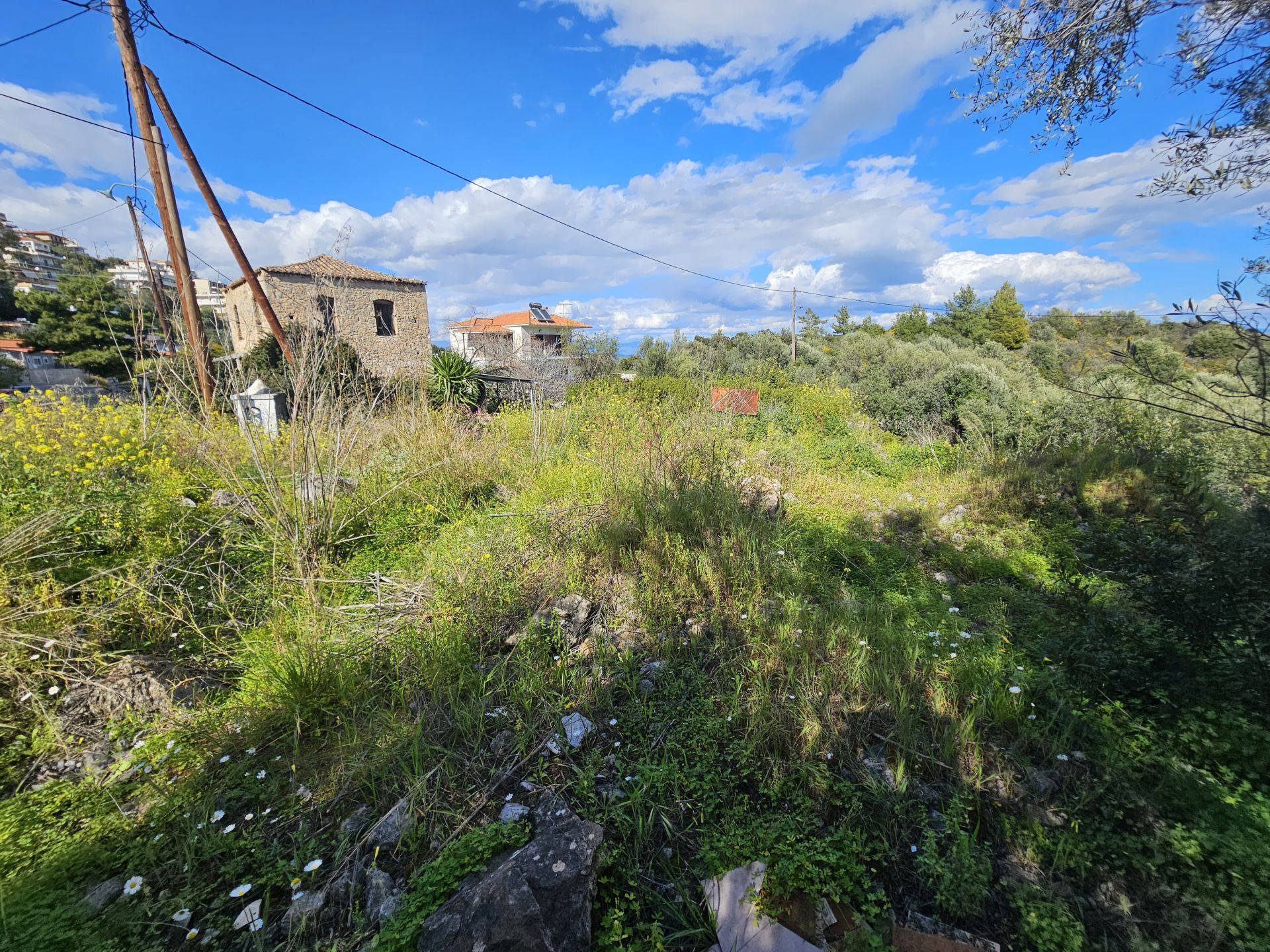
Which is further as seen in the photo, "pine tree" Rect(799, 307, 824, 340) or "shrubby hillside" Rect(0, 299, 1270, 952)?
"pine tree" Rect(799, 307, 824, 340)

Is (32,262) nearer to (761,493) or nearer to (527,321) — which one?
(527,321)

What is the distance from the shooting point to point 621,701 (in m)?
2.41

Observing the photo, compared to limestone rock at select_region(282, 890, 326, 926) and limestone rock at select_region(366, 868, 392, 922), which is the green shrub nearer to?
limestone rock at select_region(366, 868, 392, 922)

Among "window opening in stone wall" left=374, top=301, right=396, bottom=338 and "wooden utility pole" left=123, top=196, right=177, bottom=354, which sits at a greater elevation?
"window opening in stone wall" left=374, top=301, right=396, bottom=338

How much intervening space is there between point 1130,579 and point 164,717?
4357 mm

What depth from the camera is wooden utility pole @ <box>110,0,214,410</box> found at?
6.38 meters

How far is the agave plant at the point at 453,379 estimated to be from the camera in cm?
959

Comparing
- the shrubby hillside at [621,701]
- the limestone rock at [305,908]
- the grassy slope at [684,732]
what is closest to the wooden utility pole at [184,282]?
the shrubby hillside at [621,701]

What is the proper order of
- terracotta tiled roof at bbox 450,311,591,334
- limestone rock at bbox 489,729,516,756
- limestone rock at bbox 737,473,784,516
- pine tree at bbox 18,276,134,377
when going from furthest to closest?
terracotta tiled roof at bbox 450,311,591,334 → pine tree at bbox 18,276,134,377 → limestone rock at bbox 737,473,784,516 → limestone rock at bbox 489,729,516,756

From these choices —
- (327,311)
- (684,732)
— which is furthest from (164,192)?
(684,732)

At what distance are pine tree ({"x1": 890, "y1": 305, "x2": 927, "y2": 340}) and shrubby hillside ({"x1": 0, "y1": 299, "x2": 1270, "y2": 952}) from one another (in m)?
30.1

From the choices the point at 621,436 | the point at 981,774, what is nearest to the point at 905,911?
the point at 981,774

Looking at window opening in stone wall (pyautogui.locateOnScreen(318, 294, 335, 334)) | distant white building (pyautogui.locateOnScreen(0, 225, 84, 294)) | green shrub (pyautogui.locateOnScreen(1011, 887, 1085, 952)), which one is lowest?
green shrub (pyautogui.locateOnScreen(1011, 887, 1085, 952))

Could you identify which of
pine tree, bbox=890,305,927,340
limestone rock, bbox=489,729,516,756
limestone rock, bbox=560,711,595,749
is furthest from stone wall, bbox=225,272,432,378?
pine tree, bbox=890,305,927,340
